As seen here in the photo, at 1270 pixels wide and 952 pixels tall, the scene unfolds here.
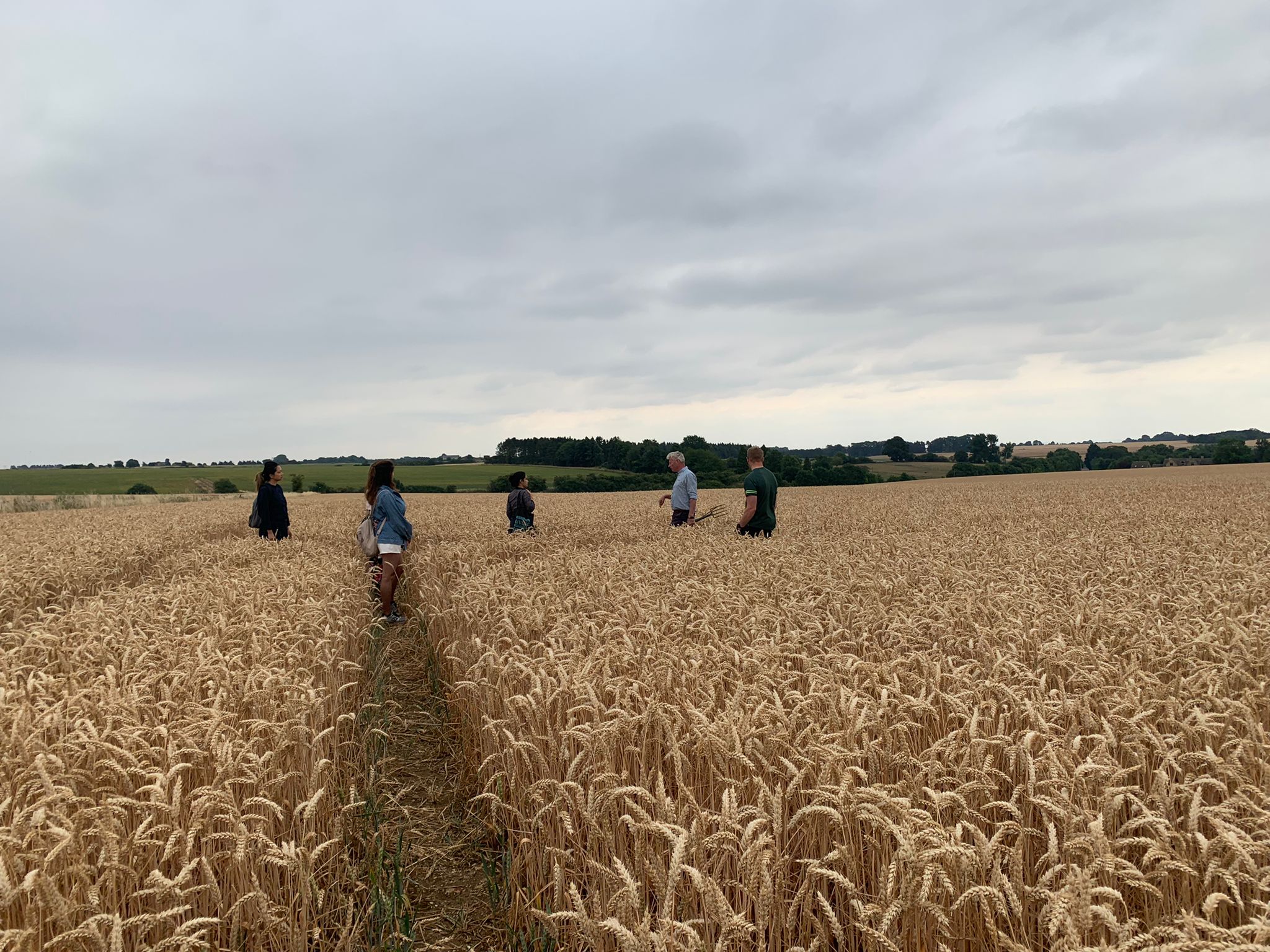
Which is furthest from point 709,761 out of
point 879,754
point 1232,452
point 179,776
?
point 1232,452

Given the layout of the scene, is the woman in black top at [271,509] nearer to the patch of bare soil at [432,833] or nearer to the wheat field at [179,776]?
the wheat field at [179,776]

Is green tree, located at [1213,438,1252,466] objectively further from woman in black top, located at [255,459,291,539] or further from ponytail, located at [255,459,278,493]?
ponytail, located at [255,459,278,493]

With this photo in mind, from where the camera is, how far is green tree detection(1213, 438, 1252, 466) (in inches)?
2736

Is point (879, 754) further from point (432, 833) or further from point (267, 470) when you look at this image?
point (267, 470)

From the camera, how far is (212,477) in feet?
268

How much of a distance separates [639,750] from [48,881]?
231 cm

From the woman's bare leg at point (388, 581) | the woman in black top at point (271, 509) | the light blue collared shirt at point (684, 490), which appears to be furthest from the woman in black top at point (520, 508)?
the woman in black top at point (271, 509)

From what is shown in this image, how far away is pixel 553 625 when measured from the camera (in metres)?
5.79

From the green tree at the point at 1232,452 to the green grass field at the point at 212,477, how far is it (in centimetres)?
6453

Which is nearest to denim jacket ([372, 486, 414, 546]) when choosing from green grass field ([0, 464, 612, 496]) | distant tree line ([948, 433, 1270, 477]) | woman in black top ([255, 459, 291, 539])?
woman in black top ([255, 459, 291, 539])

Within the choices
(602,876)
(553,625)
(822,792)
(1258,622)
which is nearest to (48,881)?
(602,876)

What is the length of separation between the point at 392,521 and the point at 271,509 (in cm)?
450

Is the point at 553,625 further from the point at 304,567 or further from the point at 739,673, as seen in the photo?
the point at 304,567

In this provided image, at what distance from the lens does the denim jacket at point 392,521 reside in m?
10.1
